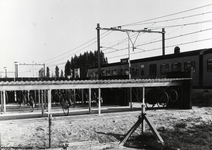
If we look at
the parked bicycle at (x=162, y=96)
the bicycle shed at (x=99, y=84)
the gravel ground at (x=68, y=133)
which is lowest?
the gravel ground at (x=68, y=133)

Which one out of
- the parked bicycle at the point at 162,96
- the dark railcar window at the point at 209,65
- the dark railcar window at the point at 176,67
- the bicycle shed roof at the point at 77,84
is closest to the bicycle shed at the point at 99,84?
the bicycle shed roof at the point at 77,84

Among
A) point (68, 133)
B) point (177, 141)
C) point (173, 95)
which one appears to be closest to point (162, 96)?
point (173, 95)

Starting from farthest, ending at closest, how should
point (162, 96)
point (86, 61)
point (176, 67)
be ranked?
point (86, 61)
point (176, 67)
point (162, 96)

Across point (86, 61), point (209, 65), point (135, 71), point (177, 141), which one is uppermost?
point (86, 61)

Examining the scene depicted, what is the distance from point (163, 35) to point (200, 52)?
10433 mm

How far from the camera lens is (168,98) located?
18250mm

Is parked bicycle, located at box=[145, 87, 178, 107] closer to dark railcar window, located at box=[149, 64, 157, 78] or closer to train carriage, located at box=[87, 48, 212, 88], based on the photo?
train carriage, located at box=[87, 48, 212, 88]

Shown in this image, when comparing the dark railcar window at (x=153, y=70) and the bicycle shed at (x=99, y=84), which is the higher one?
the dark railcar window at (x=153, y=70)

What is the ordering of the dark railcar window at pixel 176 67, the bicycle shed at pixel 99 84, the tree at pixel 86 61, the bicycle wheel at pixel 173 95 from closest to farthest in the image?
1. the bicycle shed at pixel 99 84
2. the bicycle wheel at pixel 173 95
3. the dark railcar window at pixel 176 67
4. the tree at pixel 86 61

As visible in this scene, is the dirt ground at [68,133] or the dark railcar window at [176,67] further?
the dark railcar window at [176,67]

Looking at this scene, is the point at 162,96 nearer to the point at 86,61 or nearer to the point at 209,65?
the point at 209,65

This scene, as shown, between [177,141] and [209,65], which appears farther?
[209,65]

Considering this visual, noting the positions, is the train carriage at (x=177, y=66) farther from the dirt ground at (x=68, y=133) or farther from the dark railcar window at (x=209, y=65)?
the dirt ground at (x=68, y=133)

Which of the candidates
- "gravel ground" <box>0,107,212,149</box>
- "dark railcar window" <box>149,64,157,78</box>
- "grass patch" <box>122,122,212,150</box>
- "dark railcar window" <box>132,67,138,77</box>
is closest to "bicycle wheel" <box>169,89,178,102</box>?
"gravel ground" <box>0,107,212,149</box>
